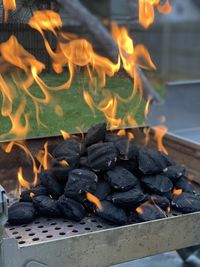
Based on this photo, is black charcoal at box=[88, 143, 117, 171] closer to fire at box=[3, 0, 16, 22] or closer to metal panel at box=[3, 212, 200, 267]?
metal panel at box=[3, 212, 200, 267]

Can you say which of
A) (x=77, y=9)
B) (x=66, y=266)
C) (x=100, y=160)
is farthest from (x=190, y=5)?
(x=66, y=266)

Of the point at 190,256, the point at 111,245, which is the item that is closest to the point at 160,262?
the point at 190,256

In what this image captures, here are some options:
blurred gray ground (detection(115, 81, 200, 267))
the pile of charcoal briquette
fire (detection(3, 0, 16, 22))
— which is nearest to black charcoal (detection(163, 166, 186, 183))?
the pile of charcoal briquette

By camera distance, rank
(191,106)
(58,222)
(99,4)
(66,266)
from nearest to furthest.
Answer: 1. (66,266)
2. (58,222)
3. (191,106)
4. (99,4)

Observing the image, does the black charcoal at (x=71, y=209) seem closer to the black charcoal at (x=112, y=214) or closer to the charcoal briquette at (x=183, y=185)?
the black charcoal at (x=112, y=214)

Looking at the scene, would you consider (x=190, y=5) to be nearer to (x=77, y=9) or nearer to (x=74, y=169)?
(x=77, y=9)

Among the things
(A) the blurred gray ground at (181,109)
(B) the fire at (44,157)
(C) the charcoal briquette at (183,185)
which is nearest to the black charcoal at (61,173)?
(B) the fire at (44,157)

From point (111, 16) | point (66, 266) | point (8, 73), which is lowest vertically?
point (66, 266)

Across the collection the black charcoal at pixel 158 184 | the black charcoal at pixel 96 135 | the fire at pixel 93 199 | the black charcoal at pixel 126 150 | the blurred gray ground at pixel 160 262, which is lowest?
the blurred gray ground at pixel 160 262
